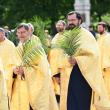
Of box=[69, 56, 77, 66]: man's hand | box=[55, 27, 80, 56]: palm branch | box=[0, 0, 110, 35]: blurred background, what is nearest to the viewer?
box=[69, 56, 77, 66]: man's hand

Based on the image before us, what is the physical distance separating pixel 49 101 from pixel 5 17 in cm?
3040

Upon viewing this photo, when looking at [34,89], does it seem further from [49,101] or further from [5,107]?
[5,107]

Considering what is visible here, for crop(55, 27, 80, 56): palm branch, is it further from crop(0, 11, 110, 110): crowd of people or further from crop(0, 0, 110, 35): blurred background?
crop(0, 0, 110, 35): blurred background

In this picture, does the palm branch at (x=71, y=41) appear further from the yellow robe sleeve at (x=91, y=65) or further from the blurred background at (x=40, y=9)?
the blurred background at (x=40, y=9)

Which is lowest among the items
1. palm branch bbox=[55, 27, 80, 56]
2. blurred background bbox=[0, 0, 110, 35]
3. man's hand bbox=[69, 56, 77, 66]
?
man's hand bbox=[69, 56, 77, 66]

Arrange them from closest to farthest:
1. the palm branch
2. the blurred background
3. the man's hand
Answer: the man's hand < the palm branch < the blurred background

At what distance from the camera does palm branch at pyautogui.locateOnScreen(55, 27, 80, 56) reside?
1135cm

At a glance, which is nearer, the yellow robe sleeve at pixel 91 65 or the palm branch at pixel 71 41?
the yellow robe sleeve at pixel 91 65

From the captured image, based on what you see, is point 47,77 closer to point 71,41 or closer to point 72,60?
point 72,60

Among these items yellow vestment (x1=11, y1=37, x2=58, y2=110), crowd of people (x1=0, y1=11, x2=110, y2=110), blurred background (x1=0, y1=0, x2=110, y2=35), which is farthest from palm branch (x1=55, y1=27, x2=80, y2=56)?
blurred background (x1=0, y1=0, x2=110, y2=35)

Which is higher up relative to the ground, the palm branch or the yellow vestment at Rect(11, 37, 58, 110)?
the palm branch

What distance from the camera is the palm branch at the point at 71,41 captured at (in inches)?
447

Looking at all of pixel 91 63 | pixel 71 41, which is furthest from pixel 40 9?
pixel 91 63

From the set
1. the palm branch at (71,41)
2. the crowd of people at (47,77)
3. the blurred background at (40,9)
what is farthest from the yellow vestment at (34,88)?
the blurred background at (40,9)
